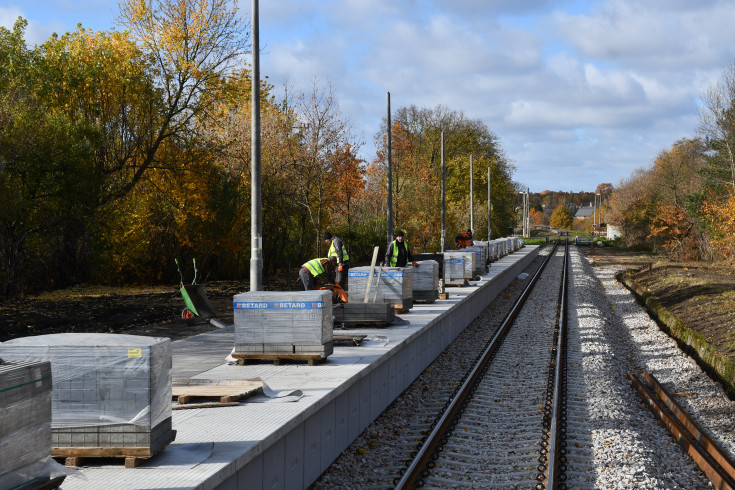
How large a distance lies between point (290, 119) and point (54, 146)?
38.7 ft

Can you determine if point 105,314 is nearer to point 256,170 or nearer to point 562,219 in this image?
point 256,170

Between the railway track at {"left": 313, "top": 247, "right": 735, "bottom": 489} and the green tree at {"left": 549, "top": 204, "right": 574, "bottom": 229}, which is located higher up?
the green tree at {"left": 549, "top": 204, "right": 574, "bottom": 229}

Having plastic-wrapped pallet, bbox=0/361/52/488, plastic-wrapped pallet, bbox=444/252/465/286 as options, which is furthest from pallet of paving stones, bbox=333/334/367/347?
plastic-wrapped pallet, bbox=444/252/465/286

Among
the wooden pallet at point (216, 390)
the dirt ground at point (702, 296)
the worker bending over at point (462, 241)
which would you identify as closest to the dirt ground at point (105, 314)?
the wooden pallet at point (216, 390)

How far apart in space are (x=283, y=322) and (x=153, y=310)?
34.0 ft

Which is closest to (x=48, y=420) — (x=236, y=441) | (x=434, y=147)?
(x=236, y=441)

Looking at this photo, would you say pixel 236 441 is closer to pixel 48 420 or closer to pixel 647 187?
pixel 48 420

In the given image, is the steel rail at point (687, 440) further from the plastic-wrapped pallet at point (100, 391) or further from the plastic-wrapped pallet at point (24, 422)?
the plastic-wrapped pallet at point (24, 422)

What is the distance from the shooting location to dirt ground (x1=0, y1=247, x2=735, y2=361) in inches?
663

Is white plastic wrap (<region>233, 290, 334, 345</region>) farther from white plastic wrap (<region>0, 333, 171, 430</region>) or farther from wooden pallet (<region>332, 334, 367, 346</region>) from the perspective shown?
white plastic wrap (<region>0, 333, 171, 430</region>)

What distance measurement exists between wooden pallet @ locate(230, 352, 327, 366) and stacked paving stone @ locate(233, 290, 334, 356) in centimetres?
4

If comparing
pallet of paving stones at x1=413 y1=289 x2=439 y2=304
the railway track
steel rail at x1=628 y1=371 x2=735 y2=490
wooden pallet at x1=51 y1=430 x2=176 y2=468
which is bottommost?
steel rail at x1=628 y1=371 x2=735 y2=490

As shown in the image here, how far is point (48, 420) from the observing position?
201 inches

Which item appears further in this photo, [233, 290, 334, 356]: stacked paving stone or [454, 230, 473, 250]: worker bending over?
[454, 230, 473, 250]: worker bending over
